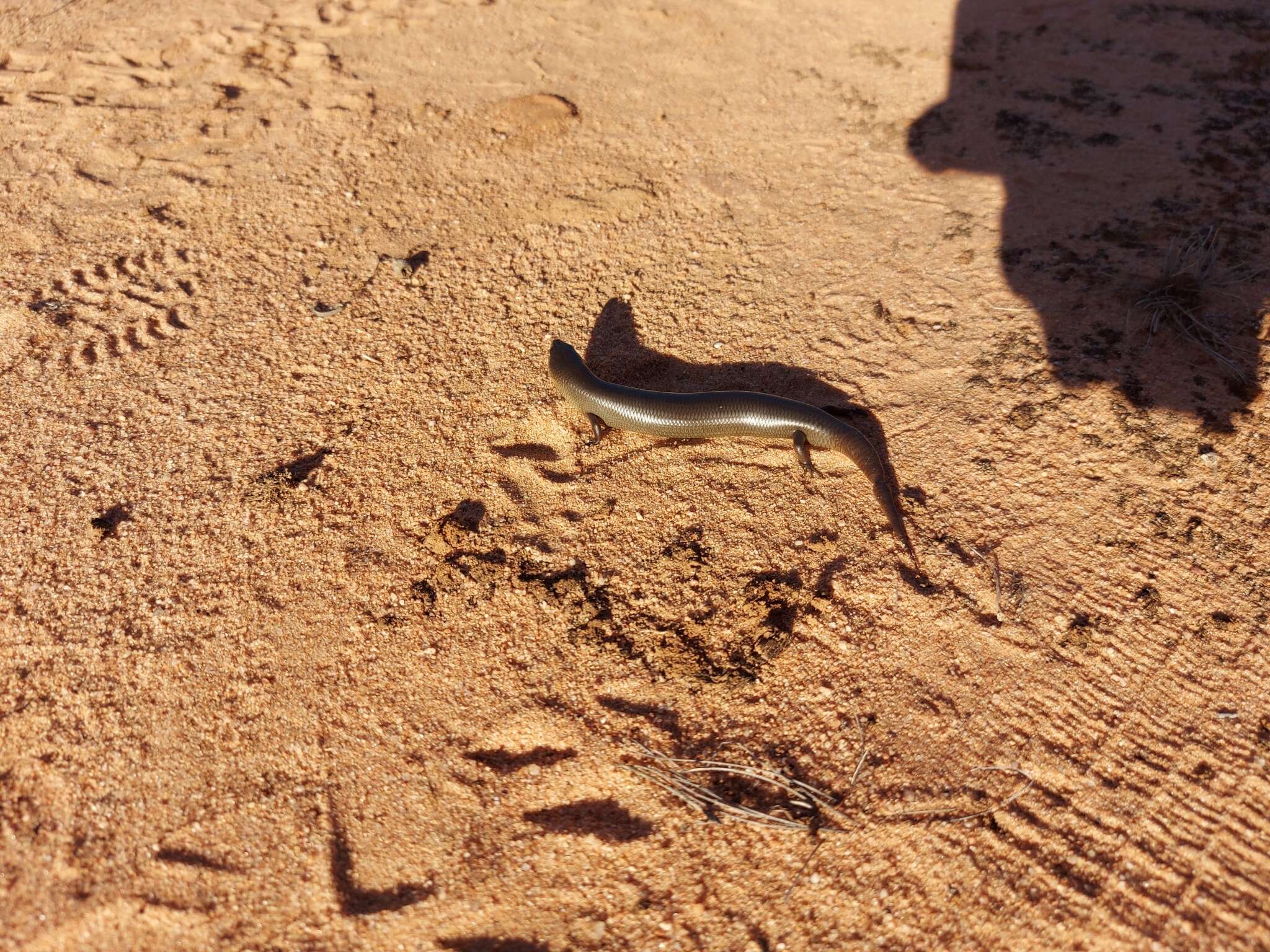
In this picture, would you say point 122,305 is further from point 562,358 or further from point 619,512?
point 619,512

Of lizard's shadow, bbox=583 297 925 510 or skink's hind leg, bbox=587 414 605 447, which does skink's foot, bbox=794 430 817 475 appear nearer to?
lizard's shadow, bbox=583 297 925 510

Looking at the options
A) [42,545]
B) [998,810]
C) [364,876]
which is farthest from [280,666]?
[998,810]

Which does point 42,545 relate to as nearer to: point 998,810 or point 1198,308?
point 998,810

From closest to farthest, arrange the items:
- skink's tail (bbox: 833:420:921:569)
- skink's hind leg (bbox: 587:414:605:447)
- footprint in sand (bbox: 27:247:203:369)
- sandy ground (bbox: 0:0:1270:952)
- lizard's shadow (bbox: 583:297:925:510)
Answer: sandy ground (bbox: 0:0:1270:952)
skink's tail (bbox: 833:420:921:569)
skink's hind leg (bbox: 587:414:605:447)
lizard's shadow (bbox: 583:297:925:510)
footprint in sand (bbox: 27:247:203:369)

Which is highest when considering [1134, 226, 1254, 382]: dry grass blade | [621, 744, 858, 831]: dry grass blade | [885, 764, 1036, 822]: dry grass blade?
[1134, 226, 1254, 382]: dry grass blade

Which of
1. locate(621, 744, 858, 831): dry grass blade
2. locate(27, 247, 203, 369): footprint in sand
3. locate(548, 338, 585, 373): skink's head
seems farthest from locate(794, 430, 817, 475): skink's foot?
locate(27, 247, 203, 369): footprint in sand

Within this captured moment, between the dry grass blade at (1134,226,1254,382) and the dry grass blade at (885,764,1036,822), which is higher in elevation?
the dry grass blade at (1134,226,1254,382)

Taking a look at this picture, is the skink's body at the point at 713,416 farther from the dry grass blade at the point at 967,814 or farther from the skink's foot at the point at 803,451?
the dry grass blade at the point at 967,814

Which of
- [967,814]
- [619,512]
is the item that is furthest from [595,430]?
[967,814]
